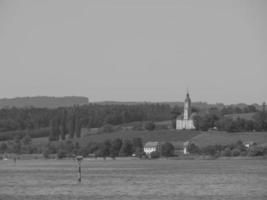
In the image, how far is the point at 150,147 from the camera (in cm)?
19625

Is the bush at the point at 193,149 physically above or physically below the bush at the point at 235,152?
above

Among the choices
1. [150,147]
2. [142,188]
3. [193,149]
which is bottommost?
[142,188]

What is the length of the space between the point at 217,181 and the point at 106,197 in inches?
839

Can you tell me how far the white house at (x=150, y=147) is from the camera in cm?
19312

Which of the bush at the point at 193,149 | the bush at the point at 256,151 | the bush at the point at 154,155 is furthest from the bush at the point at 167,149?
the bush at the point at 256,151

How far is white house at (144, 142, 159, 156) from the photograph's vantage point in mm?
193125

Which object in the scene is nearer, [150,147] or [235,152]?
[235,152]

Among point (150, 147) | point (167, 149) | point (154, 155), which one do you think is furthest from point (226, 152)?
point (150, 147)

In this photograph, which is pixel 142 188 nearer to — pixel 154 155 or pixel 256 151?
pixel 256 151

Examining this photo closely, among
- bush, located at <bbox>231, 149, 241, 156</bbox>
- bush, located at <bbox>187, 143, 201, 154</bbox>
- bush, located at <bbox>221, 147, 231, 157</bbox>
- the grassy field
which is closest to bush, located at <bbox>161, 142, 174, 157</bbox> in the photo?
bush, located at <bbox>187, 143, 201, 154</bbox>

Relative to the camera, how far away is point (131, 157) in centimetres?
19700

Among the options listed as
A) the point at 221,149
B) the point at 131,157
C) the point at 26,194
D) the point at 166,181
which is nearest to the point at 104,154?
the point at 131,157

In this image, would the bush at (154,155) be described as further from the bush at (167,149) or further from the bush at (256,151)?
the bush at (256,151)

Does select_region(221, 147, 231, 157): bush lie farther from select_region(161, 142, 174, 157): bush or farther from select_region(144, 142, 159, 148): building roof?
select_region(144, 142, 159, 148): building roof
